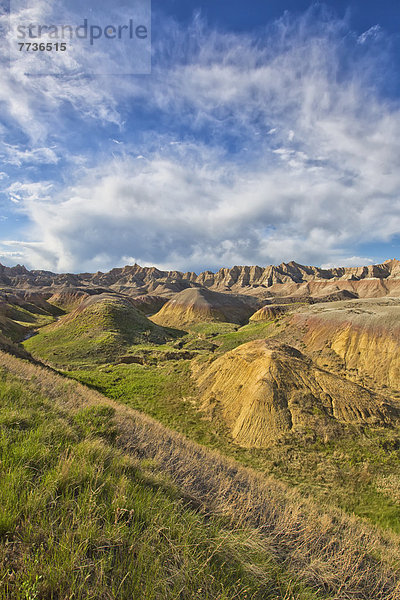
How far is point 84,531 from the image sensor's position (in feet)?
9.52

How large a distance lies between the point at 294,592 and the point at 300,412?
52.3ft

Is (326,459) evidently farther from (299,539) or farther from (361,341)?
(361,341)

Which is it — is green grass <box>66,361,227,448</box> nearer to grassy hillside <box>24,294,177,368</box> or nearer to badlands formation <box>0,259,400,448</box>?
badlands formation <box>0,259,400,448</box>

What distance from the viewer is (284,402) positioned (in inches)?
733

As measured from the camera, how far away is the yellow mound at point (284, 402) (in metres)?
17.1

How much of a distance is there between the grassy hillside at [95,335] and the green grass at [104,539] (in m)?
37.4

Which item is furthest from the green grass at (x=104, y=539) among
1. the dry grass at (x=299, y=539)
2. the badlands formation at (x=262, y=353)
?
the badlands formation at (x=262, y=353)

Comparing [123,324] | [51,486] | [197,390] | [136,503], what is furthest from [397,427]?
[123,324]

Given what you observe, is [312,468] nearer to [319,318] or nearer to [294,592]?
[294,592]

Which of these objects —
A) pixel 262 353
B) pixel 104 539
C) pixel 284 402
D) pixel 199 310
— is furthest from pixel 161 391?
pixel 199 310

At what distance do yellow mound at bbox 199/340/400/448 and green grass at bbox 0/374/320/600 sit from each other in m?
14.3

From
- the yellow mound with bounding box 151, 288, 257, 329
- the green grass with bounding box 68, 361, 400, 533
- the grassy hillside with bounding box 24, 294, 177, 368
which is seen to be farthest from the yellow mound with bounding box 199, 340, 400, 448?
the yellow mound with bounding box 151, 288, 257, 329

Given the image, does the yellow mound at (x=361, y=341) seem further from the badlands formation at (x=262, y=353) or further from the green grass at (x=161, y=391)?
the green grass at (x=161, y=391)

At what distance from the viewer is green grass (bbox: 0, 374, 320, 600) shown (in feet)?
8.06
